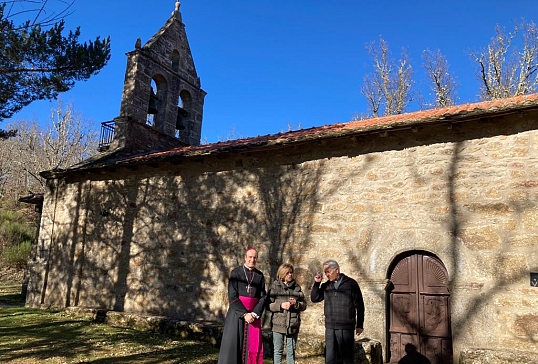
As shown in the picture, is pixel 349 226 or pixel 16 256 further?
pixel 16 256

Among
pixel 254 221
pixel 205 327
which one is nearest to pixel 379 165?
pixel 254 221

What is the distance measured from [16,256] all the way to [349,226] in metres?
17.3

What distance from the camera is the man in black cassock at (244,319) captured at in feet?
14.1

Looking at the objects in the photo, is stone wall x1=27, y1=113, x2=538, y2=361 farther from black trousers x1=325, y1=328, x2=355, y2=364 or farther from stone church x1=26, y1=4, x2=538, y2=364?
black trousers x1=325, y1=328, x2=355, y2=364

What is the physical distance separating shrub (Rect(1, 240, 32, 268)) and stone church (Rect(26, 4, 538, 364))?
9.32 metres

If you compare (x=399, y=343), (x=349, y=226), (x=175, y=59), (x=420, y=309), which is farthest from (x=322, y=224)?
(x=175, y=59)

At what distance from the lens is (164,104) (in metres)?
12.4

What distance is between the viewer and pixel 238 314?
14.1 ft

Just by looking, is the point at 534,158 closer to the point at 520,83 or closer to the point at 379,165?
the point at 379,165

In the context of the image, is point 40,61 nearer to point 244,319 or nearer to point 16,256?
point 244,319

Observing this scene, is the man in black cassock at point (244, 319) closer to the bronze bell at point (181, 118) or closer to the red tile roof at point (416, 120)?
the red tile roof at point (416, 120)

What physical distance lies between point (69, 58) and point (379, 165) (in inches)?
225

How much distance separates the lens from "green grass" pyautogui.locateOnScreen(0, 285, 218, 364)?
5.62m

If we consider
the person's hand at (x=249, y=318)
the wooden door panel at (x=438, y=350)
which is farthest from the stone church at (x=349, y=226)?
the person's hand at (x=249, y=318)
